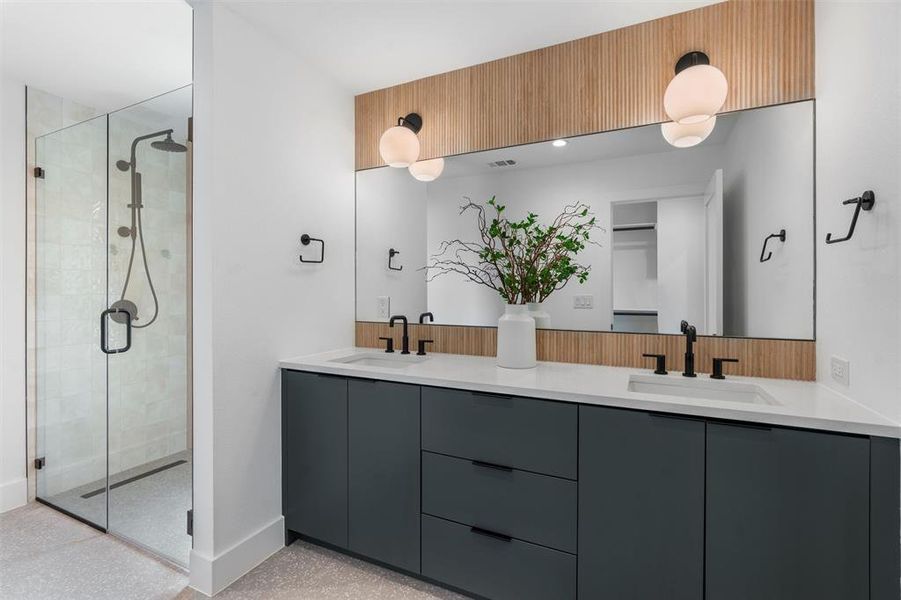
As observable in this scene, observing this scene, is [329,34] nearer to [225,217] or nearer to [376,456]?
[225,217]

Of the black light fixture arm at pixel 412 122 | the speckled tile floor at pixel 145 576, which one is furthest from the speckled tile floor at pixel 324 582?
the black light fixture arm at pixel 412 122

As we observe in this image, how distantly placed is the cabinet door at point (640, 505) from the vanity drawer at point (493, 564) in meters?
0.09

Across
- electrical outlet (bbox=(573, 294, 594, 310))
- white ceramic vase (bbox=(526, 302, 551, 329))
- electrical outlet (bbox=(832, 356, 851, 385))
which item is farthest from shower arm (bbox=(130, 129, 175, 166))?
electrical outlet (bbox=(832, 356, 851, 385))

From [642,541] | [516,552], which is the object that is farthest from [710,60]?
[516,552]

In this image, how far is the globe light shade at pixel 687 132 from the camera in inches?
68.2

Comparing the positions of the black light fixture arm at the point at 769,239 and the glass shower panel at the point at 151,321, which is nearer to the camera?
the black light fixture arm at the point at 769,239

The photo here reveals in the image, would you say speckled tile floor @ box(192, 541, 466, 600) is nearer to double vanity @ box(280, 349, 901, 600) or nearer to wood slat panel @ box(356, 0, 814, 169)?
double vanity @ box(280, 349, 901, 600)

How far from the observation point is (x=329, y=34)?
196 cm

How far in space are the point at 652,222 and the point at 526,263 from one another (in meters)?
0.59

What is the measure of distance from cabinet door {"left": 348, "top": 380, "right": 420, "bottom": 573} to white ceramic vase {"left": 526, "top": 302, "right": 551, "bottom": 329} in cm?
74

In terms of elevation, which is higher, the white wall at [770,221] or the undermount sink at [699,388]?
the white wall at [770,221]

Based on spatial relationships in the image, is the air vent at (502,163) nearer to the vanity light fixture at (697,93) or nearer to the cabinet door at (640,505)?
the vanity light fixture at (697,93)

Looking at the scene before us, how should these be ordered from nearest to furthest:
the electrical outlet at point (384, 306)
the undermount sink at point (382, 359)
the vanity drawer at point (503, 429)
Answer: the vanity drawer at point (503, 429), the undermount sink at point (382, 359), the electrical outlet at point (384, 306)

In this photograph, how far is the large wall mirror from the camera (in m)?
1.64
